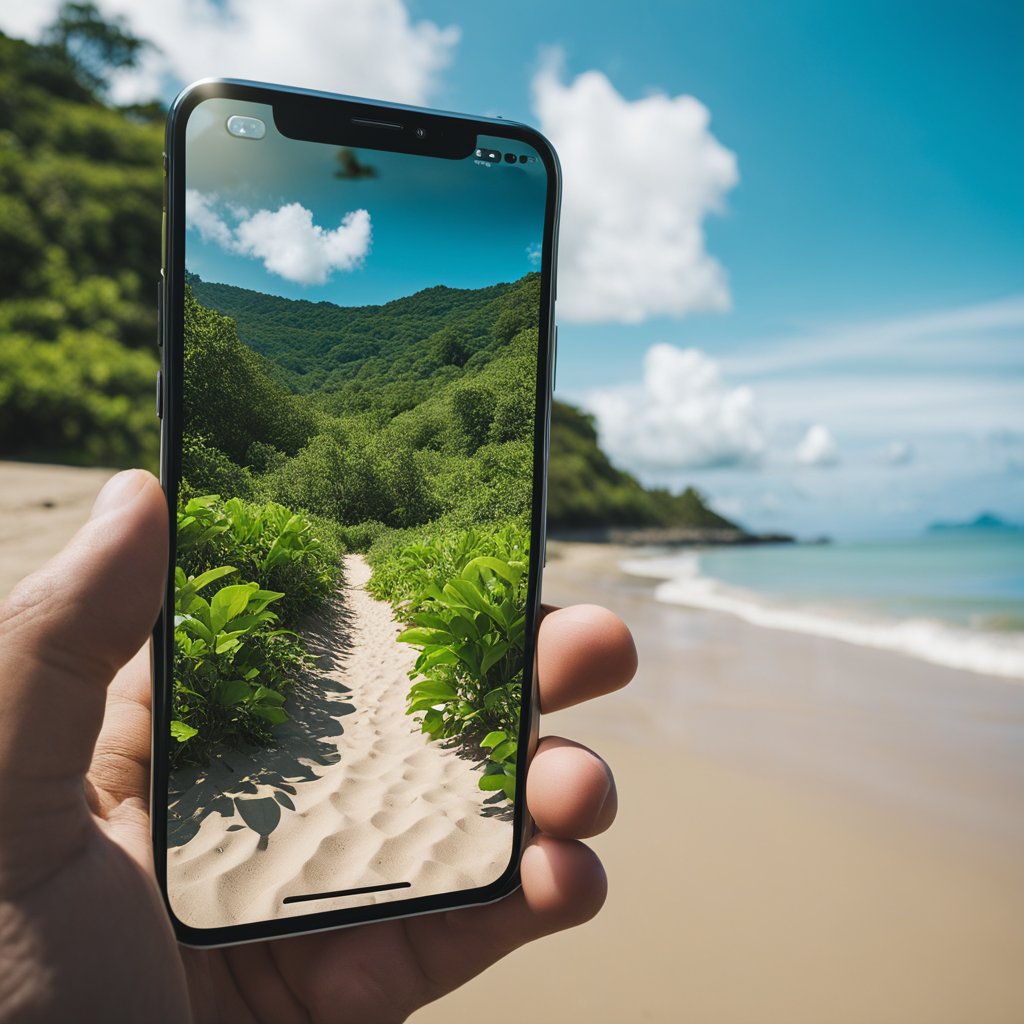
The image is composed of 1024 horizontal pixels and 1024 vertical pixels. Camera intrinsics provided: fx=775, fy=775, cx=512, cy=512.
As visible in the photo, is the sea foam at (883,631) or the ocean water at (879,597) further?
the ocean water at (879,597)

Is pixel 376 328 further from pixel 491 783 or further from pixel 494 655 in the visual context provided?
pixel 491 783

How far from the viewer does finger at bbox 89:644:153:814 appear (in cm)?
144

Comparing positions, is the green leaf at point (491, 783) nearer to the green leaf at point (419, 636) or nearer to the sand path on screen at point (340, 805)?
the sand path on screen at point (340, 805)

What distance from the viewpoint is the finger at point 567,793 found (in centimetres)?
153

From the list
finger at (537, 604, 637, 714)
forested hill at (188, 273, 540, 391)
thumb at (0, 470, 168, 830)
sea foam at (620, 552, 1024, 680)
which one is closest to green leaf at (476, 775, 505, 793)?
finger at (537, 604, 637, 714)

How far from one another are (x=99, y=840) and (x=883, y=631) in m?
8.34

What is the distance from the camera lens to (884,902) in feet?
9.74

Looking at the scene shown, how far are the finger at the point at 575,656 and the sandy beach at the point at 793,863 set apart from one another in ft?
1.34

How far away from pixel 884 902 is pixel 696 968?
0.91 meters

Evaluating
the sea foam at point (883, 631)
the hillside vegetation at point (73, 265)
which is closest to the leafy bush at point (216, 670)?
the sea foam at point (883, 631)

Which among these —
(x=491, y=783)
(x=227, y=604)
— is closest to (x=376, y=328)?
(x=227, y=604)

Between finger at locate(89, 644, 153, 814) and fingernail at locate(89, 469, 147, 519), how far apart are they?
289 millimetres

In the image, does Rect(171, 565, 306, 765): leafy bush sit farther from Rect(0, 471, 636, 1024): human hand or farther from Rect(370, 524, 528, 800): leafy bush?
Rect(370, 524, 528, 800): leafy bush

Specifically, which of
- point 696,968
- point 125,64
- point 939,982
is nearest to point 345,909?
point 696,968
